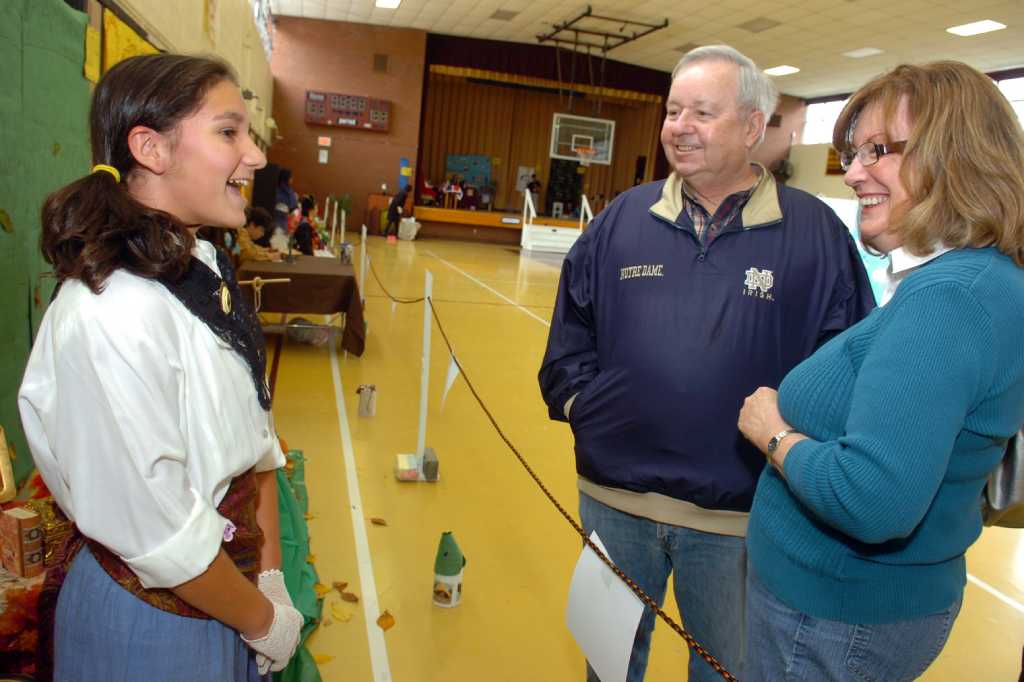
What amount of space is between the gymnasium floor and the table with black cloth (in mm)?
384

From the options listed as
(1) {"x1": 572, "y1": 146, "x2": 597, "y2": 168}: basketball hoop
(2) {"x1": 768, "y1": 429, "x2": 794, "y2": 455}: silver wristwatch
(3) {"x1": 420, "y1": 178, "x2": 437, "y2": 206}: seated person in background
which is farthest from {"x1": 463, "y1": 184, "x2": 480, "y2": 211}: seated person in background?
(2) {"x1": 768, "y1": 429, "x2": 794, "y2": 455}: silver wristwatch

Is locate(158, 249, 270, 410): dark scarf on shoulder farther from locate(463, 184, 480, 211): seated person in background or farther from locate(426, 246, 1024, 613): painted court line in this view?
locate(463, 184, 480, 211): seated person in background

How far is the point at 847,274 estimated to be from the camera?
6.06 feet

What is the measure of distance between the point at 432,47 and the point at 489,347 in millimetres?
16309

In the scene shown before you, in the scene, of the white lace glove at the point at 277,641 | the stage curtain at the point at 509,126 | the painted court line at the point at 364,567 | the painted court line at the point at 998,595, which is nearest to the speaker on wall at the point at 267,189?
the painted court line at the point at 364,567

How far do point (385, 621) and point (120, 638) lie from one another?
6.19ft

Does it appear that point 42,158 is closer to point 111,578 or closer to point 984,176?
point 111,578

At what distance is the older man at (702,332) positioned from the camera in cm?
181

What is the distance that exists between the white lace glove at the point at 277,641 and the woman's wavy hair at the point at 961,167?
4.13 feet

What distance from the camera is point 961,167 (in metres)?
1.15

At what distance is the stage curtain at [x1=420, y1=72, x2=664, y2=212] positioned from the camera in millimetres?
23781

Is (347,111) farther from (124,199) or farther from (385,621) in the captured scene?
(124,199)

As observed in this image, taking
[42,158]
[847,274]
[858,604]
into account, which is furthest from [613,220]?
[42,158]

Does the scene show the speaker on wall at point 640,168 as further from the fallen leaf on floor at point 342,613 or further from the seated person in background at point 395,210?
the fallen leaf on floor at point 342,613
